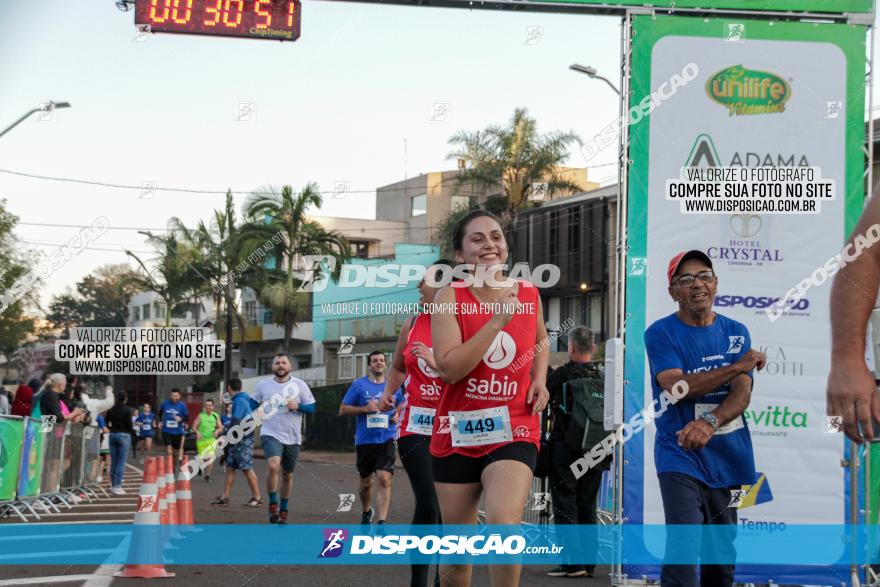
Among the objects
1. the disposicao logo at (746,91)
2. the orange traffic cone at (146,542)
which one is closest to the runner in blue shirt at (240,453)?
the orange traffic cone at (146,542)

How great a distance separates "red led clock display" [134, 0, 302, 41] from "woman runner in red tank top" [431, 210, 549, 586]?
458cm

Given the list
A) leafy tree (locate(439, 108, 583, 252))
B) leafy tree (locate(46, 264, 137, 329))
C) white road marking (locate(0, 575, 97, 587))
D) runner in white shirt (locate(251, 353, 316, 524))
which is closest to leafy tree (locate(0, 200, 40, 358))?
leafy tree (locate(439, 108, 583, 252))

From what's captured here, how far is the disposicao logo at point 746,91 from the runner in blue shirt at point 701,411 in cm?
296

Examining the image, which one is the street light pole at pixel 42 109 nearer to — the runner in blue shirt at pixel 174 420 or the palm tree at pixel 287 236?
the runner in blue shirt at pixel 174 420

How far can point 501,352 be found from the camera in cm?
551

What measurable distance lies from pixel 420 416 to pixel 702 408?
233 cm

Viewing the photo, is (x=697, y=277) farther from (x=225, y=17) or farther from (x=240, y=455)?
(x=240, y=455)

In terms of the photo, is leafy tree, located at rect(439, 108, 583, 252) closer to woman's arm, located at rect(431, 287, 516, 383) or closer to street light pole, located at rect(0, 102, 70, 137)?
street light pole, located at rect(0, 102, 70, 137)

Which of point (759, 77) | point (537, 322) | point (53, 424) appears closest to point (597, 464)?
point (759, 77)

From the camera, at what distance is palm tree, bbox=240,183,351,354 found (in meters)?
43.9

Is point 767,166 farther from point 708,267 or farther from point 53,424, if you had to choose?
point 53,424

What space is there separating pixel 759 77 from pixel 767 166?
739 mm

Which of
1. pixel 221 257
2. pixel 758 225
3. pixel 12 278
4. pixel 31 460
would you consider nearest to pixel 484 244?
pixel 758 225

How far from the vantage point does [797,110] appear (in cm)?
890
